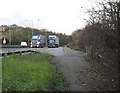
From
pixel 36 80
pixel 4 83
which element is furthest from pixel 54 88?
pixel 4 83

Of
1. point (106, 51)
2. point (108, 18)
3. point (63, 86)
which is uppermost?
→ point (108, 18)

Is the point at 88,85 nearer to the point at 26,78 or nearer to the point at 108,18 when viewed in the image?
the point at 26,78

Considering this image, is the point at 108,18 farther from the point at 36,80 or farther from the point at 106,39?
the point at 36,80

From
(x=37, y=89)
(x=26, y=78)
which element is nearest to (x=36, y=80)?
(x=26, y=78)

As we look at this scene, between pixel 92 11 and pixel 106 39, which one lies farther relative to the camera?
pixel 92 11

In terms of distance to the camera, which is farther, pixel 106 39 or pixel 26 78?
pixel 26 78

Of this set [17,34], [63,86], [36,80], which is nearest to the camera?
[36,80]

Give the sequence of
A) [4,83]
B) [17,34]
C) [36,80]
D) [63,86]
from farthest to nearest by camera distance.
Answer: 1. [17,34]
2. [63,86]
3. [36,80]
4. [4,83]

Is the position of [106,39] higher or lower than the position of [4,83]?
higher

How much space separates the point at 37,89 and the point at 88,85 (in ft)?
10.6

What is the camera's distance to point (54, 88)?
14719 mm

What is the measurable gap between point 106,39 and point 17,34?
108m

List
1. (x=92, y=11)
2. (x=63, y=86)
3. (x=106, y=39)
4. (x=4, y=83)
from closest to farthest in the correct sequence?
1. (x=106, y=39)
2. (x=92, y=11)
3. (x=4, y=83)
4. (x=63, y=86)

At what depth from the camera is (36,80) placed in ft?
47.5
